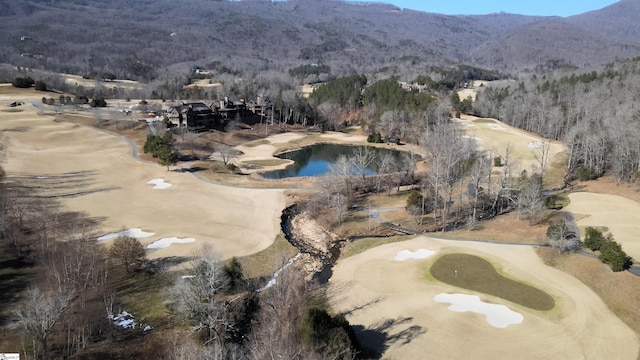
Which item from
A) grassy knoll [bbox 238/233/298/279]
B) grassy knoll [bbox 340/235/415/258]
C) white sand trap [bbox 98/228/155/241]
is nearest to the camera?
grassy knoll [bbox 238/233/298/279]

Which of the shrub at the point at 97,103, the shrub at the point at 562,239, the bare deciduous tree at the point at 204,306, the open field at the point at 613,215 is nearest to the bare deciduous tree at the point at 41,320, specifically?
the bare deciduous tree at the point at 204,306

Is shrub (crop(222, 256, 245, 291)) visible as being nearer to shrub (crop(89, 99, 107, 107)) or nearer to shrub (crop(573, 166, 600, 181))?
shrub (crop(573, 166, 600, 181))

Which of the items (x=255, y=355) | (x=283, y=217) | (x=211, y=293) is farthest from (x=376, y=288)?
(x=283, y=217)

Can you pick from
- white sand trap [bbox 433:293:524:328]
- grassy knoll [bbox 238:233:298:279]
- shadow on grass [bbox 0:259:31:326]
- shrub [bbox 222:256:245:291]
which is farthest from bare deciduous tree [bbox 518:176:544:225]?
shadow on grass [bbox 0:259:31:326]

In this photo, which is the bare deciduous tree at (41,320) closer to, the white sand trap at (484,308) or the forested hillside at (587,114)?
the white sand trap at (484,308)

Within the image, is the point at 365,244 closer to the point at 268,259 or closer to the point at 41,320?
the point at 268,259

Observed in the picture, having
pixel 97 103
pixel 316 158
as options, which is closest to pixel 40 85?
pixel 97 103
